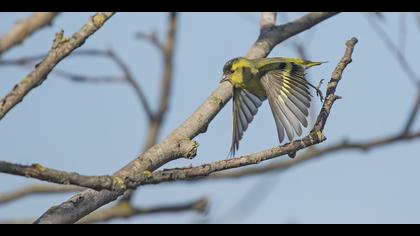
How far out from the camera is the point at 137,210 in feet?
15.8

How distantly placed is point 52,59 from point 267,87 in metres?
2.24

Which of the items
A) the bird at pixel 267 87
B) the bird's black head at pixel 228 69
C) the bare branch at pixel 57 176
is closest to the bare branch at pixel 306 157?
the bird at pixel 267 87

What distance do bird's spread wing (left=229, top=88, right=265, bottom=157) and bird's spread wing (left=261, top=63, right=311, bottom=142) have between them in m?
0.22

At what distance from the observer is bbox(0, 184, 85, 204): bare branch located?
4.75 meters

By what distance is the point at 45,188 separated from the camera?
489 cm

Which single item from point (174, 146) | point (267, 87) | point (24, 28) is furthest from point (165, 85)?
point (174, 146)

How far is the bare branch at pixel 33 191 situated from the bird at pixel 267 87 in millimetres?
1097

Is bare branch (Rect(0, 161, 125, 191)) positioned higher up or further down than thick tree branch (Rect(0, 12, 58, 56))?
further down

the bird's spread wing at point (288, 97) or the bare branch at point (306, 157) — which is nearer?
the bird's spread wing at point (288, 97)

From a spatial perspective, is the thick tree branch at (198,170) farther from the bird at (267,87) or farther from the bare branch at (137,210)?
the bare branch at (137,210)

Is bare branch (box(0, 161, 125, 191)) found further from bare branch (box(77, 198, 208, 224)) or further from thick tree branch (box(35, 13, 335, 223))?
bare branch (box(77, 198, 208, 224))

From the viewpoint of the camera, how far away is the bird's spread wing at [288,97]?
4.52 meters

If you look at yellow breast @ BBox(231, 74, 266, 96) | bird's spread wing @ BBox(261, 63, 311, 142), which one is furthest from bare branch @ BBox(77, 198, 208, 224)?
yellow breast @ BBox(231, 74, 266, 96)
